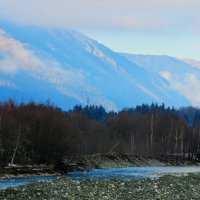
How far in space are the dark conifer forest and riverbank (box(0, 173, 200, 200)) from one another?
39967 millimetres

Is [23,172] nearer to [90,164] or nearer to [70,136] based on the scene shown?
[90,164]

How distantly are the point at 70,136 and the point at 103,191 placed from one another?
6825 cm

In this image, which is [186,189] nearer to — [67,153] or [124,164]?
[67,153]

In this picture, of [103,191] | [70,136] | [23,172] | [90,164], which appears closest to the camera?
[103,191]

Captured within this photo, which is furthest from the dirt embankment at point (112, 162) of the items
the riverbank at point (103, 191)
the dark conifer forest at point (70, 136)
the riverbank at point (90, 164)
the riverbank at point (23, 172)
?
Answer: the riverbank at point (103, 191)

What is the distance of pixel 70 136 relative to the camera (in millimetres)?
114938

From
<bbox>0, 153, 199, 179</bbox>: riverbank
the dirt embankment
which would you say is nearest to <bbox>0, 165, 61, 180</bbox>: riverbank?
<bbox>0, 153, 199, 179</bbox>: riverbank

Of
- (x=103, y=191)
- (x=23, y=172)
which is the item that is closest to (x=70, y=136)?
(x=23, y=172)

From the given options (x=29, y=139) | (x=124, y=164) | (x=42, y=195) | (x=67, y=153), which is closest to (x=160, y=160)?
(x=124, y=164)

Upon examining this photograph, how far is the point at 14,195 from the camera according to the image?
1590 inches

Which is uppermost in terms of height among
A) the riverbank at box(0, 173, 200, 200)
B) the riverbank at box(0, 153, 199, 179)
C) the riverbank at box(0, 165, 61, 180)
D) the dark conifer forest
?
the dark conifer forest

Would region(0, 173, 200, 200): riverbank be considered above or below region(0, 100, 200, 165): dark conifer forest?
below

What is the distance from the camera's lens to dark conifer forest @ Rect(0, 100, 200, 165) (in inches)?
3917

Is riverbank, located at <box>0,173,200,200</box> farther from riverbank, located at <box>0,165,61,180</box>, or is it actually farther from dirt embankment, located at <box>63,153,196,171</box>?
dirt embankment, located at <box>63,153,196,171</box>
